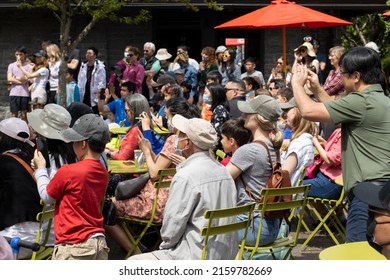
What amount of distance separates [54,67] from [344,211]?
32.2 feet

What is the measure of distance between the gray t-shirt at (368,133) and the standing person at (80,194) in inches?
64.4

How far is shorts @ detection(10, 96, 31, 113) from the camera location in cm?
1909

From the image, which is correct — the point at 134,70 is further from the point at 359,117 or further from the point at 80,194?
the point at 359,117

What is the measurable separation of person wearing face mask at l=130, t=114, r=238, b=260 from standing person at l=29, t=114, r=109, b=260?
43cm

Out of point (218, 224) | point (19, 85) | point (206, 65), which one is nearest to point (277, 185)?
point (218, 224)

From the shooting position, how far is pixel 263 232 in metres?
6.95

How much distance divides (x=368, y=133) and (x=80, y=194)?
1878 mm

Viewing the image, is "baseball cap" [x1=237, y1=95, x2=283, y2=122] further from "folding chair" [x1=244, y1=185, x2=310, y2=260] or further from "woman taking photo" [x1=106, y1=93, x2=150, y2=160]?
"woman taking photo" [x1=106, y1=93, x2=150, y2=160]

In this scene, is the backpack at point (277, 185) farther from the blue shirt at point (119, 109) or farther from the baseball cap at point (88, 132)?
the blue shirt at point (119, 109)

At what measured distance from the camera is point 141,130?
952cm

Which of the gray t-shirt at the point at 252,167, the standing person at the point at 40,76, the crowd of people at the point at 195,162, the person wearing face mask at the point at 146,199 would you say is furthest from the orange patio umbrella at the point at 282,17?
the gray t-shirt at the point at 252,167

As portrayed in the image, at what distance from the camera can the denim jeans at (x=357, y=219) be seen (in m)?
5.61

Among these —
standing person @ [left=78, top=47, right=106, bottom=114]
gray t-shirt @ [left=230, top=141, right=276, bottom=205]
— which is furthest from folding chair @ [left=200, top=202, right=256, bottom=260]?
standing person @ [left=78, top=47, right=106, bottom=114]
